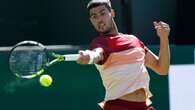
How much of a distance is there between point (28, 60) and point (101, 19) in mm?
763

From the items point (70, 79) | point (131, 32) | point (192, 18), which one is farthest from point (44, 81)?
point (192, 18)

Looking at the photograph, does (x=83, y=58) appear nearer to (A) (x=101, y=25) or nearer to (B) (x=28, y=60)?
(A) (x=101, y=25)

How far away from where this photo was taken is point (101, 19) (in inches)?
185

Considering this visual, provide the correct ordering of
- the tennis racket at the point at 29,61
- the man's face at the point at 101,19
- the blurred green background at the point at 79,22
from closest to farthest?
the man's face at the point at 101,19
the tennis racket at the point at 29,61
the blurred green background at the point at 79,22

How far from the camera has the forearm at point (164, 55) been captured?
484cm

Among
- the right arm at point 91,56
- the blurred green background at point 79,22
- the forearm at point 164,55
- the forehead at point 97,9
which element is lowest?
the blurred green background at point 79,22

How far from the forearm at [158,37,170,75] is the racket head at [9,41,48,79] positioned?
77 cm

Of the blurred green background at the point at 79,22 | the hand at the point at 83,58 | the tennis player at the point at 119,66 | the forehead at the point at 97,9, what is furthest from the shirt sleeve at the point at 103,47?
the blurred green background at the point at 79,22

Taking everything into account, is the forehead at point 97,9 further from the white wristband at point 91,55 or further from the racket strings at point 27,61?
the racket strings at point 27,61

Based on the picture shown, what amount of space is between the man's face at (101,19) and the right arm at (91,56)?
0.20m

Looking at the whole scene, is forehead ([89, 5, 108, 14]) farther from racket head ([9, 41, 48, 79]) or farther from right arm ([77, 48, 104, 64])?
racket head ([9, 41, 48, 79])

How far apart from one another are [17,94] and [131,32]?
59.2 inches

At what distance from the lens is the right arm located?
4.24 metres

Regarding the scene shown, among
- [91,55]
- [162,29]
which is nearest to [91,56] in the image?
[91,55]
